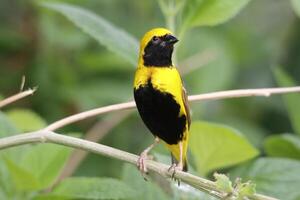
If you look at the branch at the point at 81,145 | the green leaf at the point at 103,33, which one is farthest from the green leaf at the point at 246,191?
the green leaf at the point at 103,33

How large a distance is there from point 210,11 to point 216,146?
433 mm

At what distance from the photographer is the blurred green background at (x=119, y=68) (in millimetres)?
4084

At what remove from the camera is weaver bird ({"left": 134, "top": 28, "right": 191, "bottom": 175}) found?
2330 mm

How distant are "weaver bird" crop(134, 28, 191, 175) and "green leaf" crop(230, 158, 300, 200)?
0.69ft

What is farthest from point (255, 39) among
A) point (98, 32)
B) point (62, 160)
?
point (62, 160)

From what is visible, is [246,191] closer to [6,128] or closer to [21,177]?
[21,177]

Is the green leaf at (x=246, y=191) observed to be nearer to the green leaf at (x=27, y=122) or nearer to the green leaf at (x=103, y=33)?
the green leaf at (x=103, y=33)

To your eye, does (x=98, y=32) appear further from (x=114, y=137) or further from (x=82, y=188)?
(x=114, y=137)

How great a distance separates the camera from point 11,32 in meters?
4.33

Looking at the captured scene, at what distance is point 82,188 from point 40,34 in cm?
229

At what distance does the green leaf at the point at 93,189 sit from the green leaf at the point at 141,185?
134 millimetres

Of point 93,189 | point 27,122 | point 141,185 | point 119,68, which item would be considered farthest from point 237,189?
point 119,68

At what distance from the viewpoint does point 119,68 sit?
4352mm

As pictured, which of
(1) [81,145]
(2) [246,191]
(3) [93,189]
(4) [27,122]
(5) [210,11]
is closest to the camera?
(2) [246,191]
